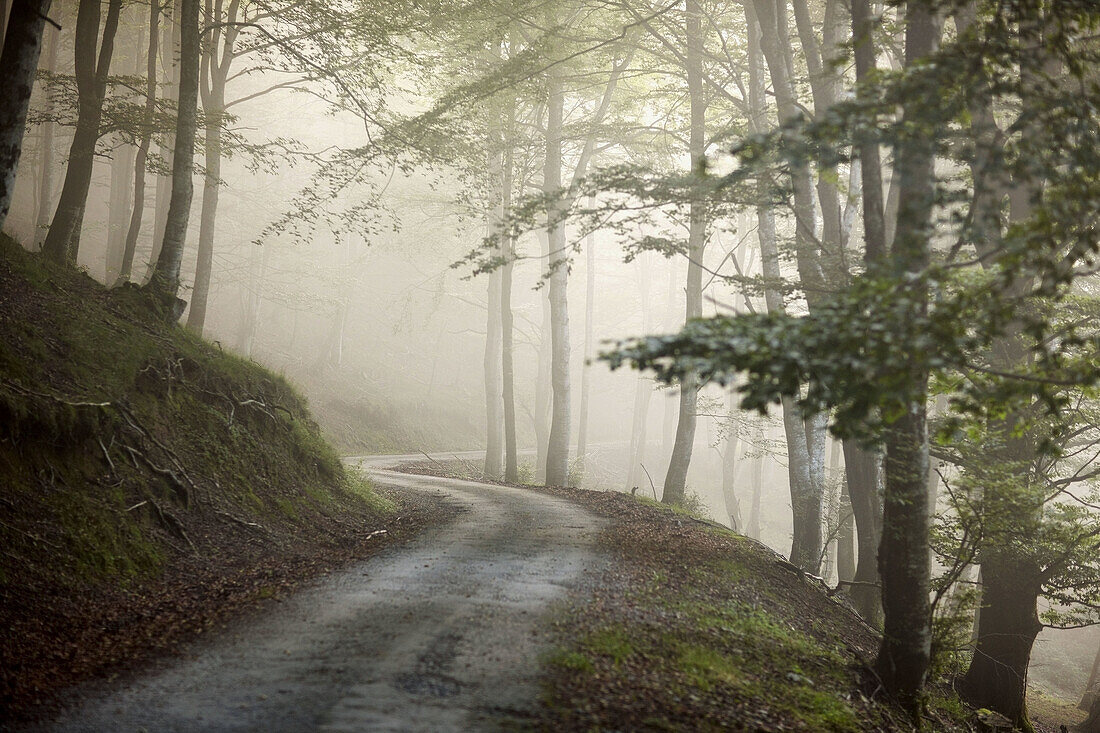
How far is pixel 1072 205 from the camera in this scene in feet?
13.6

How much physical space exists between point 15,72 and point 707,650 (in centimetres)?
1042

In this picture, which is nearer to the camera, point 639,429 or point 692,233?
point 692,233

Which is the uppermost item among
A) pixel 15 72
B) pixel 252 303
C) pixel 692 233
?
pixel 252 303

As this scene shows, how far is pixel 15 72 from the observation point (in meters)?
7.96

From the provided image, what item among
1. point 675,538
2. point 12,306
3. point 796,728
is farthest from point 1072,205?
point 12,306

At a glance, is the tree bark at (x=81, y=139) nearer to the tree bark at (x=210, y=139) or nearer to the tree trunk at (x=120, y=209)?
the tree bark at (x=210, y=139)

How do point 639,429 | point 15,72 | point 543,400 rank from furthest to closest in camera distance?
point 639,429
point 543,400
point 15,72

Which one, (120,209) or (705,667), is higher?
(120,209)

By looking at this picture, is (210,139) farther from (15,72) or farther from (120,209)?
(120,209)

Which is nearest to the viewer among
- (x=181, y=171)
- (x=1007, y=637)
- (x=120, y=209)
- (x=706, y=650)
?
(x=706, y=650)

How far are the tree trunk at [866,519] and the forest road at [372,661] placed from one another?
16.6 feet

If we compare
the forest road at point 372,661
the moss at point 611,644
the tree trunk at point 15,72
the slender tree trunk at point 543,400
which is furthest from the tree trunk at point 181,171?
the slender tree trunk at point 543,400

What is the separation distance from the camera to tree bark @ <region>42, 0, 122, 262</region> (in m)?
11.1

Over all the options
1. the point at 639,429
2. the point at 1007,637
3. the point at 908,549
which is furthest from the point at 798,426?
the point at 639,429
